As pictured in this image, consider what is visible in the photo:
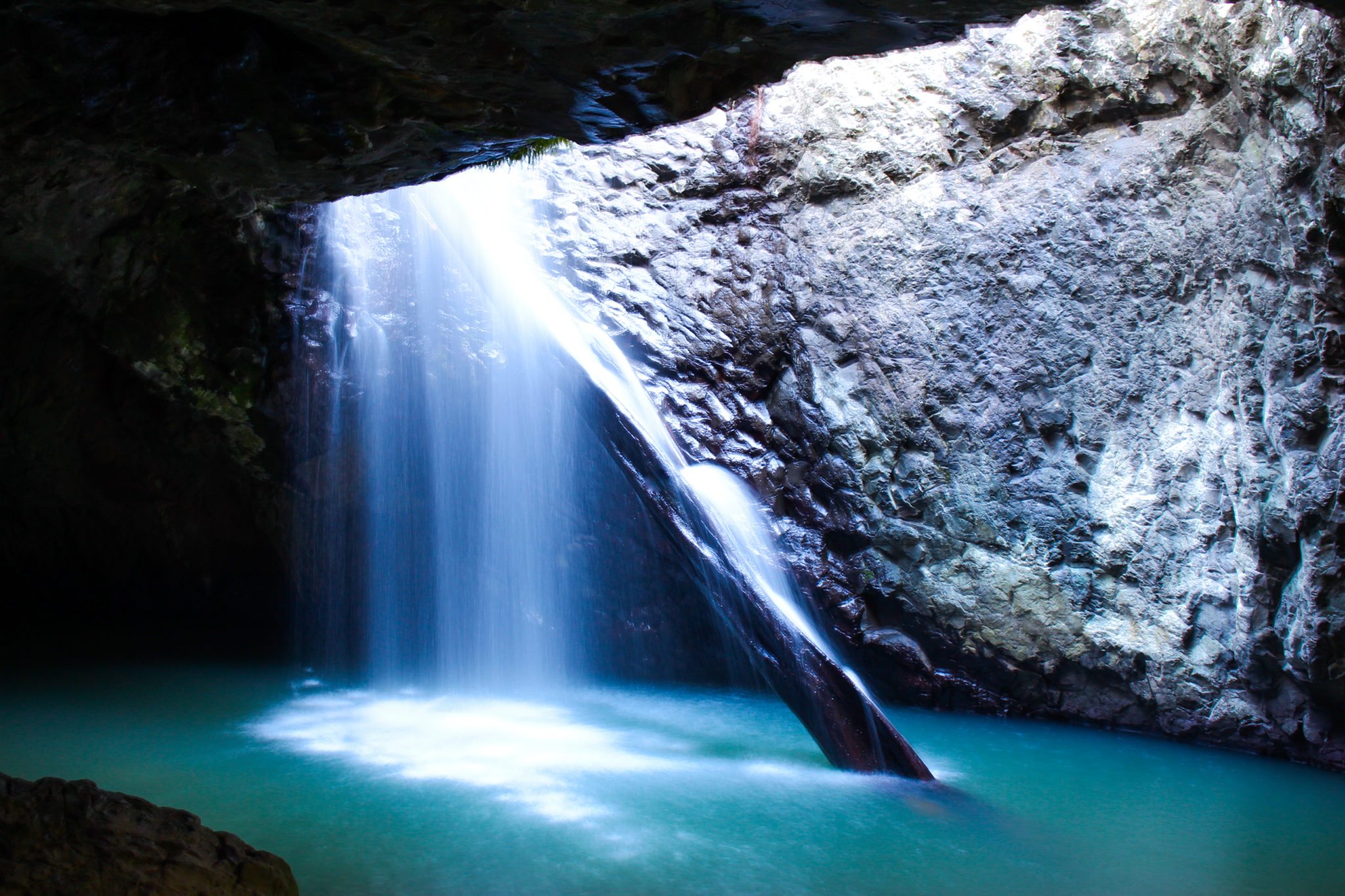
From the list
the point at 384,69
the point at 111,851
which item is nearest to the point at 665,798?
the point at 111,851

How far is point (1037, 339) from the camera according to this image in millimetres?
6781

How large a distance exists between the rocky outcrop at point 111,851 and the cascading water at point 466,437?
4.01 metres

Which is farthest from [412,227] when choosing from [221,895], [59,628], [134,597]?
[221,895]

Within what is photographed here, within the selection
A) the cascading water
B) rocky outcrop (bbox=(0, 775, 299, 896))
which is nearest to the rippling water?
rocky outcrop (bbox=(0, 775, 299, 896))

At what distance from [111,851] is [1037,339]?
672 centimetres

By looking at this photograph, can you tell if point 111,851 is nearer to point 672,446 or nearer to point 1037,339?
point 672,446

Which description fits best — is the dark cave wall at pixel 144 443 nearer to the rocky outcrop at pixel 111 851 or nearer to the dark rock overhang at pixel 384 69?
the dark rock overhang at pixel 384 69

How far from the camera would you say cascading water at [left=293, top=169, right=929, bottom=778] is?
7340 millimetres

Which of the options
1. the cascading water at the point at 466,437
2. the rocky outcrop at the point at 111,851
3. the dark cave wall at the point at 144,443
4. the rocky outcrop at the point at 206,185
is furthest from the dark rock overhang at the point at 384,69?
the cascading water at the point at 466,437

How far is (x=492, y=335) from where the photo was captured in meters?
7.98

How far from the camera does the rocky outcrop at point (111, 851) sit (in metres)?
2.36

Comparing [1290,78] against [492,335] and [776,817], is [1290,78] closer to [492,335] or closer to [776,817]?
[776,817]

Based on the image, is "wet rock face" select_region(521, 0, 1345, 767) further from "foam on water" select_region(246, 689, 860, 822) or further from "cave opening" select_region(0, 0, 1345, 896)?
"foam on water" select_region(246, 689, 860, 822)

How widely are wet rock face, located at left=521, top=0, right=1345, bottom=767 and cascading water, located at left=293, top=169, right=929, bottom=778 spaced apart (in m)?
0.60
